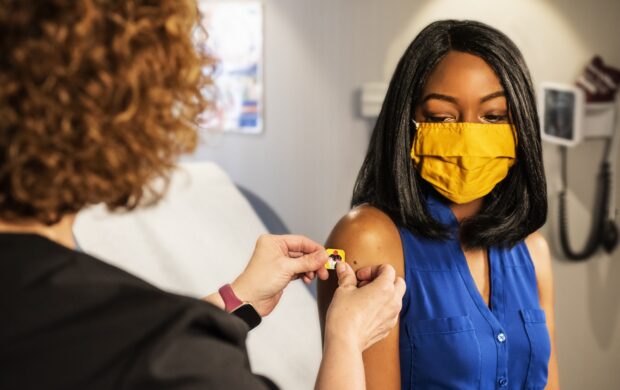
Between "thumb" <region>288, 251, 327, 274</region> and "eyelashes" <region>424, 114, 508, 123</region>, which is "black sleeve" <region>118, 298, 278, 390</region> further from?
"eyelashes" <region>424, 114, 508, 123</region>

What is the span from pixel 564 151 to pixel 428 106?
1.64 meters

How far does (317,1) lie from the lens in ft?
11.1

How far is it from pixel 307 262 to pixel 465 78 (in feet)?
1.64

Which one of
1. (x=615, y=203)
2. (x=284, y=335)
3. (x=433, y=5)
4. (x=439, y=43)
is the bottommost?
(x=284, y=335)

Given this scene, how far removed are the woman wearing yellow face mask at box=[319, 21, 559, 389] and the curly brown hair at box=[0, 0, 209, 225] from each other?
773 mm

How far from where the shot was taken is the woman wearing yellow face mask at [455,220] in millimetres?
1370

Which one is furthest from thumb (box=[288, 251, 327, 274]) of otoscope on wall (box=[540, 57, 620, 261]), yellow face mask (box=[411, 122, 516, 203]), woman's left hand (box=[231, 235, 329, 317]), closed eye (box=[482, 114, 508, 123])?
otoscope on wall (box=[540, 57, 620, 261])

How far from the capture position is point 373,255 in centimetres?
141

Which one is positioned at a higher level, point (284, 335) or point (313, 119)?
point (313, 119)

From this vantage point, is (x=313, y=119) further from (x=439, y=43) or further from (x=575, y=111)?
(x=439, y=43)

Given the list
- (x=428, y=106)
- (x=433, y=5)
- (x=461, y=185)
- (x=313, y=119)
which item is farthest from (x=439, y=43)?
(x=313, y=119)

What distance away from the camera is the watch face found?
1.19 m

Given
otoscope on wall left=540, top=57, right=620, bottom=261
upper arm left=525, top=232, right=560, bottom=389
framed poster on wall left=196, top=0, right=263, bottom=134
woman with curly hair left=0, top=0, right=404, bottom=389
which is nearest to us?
woman with curly hair left=0, top=0, right=404, bottom=389

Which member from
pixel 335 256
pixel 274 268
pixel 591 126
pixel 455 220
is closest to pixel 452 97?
pixel 455 220
